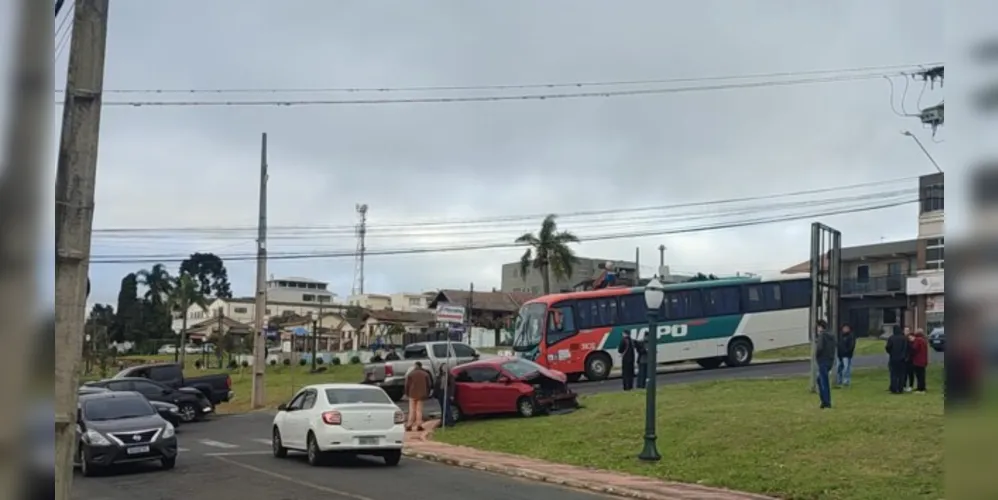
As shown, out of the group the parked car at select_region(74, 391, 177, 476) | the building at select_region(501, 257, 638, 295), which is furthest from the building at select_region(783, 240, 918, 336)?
the parked car at select_region(74, 391, 177, 476)

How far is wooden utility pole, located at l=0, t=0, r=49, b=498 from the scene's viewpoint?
6.16 feet

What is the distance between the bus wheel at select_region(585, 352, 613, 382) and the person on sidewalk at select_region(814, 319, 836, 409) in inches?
563

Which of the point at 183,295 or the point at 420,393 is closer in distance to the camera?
the point at 420,393

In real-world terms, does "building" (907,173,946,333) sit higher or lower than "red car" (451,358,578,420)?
higher

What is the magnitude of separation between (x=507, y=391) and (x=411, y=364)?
8.10m

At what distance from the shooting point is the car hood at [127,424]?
1742 cm

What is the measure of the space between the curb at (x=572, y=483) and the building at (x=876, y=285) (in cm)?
5016

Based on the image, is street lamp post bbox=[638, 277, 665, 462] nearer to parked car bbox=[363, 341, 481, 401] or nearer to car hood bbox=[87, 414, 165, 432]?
car hood bbox=[87, 414, 165, 432]

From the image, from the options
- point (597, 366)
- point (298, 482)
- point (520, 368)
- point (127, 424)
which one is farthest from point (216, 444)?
point (597, 366)

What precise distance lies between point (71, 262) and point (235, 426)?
26785 mm

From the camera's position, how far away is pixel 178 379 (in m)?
32.9

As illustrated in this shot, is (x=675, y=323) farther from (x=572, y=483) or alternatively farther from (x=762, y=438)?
(x=572, y=483)

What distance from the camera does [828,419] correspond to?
59.9 feet

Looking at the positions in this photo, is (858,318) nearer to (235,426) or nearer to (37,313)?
(235,426)
